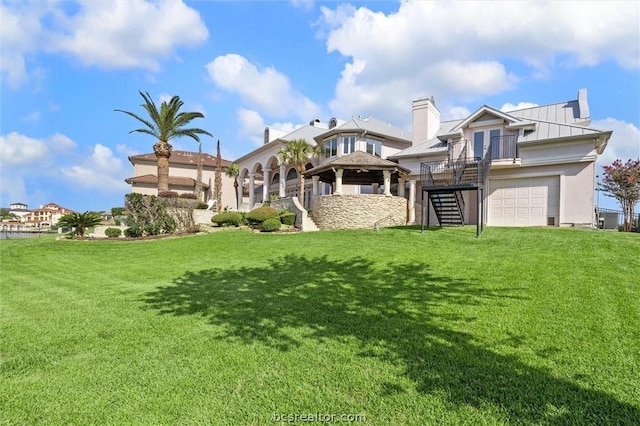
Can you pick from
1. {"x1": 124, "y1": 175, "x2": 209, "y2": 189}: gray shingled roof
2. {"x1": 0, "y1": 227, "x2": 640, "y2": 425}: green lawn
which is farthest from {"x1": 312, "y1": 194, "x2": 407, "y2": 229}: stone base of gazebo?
{"x1": 124, "y1": 175, "x2": 209, "y2": 189}: gray shingled roof

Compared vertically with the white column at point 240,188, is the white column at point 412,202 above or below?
below

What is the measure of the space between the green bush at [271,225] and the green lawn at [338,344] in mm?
11607

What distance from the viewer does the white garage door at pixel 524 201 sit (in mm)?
17859

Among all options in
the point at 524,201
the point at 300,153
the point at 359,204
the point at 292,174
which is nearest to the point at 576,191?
the point at 524,201

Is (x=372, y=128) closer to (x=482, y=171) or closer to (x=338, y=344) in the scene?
(x=482, y=171)

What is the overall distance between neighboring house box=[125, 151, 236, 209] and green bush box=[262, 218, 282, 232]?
23.5 meters

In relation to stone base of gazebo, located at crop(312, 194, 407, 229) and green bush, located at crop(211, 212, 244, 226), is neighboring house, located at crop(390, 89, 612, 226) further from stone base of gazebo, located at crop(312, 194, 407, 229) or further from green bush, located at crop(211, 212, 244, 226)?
green bush, located at crop(211, 212, 244, 226)

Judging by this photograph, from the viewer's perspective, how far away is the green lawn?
110 inches

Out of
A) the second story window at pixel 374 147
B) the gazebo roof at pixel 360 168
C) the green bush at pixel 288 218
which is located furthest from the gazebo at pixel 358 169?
the second story window at pixel 374 147

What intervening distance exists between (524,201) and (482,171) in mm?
4339

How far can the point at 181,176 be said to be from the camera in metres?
45.2

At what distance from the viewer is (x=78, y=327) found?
191 inches

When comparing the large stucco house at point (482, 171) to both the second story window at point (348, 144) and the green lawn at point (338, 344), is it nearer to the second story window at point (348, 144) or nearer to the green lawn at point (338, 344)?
the second story window at point (348, 144)

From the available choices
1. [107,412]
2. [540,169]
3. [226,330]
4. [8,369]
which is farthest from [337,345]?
[540,169]
